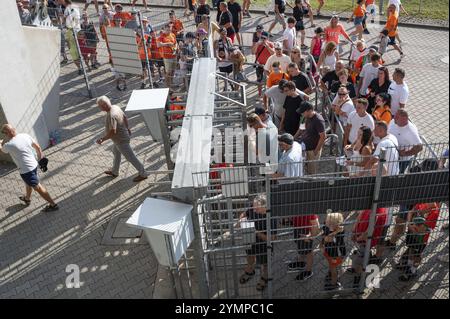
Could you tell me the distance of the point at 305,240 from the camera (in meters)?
6.12

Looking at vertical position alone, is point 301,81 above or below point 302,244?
above

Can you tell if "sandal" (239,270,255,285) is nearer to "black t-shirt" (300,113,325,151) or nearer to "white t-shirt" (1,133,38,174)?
"black t-shirt" (300,113,325,151)

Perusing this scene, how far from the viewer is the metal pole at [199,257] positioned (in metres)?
5.62

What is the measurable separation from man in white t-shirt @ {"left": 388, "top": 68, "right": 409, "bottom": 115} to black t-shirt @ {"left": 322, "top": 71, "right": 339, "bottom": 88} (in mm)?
1423

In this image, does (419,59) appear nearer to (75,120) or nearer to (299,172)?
(299,172)

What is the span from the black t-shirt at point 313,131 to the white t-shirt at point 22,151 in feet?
15.0

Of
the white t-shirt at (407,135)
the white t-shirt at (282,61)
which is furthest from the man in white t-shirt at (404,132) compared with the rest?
the white t-shirt at (282,61)

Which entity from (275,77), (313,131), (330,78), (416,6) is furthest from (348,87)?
(416,6)

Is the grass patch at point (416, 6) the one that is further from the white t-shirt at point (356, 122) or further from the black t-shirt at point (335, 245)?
the black t-shirt at point (335, 245)

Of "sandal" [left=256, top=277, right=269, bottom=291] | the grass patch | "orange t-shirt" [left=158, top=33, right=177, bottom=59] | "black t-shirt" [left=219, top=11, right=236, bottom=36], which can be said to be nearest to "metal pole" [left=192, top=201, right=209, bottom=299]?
"sandal" [left=256, top=277, right=269, bottom=291]

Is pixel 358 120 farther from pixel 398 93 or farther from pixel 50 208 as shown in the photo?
pixel 50 208

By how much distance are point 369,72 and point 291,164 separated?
3.52 metres

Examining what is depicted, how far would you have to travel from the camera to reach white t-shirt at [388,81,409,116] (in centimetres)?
809

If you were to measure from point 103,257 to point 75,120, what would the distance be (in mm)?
4889
